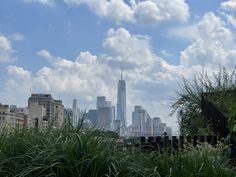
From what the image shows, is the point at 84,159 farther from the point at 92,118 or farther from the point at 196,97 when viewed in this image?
the point at 196,97

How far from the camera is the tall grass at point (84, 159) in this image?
3.89 metres

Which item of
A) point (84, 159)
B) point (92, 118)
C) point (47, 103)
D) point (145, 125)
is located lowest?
point (84, 159)

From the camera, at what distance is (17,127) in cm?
519

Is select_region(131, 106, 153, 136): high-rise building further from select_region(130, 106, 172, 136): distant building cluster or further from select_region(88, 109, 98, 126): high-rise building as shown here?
select_region(88, 109, 98, 126): high-rise building

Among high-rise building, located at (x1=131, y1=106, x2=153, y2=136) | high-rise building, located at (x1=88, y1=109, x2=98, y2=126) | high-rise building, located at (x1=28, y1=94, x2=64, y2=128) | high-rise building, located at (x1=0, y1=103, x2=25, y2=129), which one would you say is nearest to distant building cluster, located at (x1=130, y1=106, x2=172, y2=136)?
high-rise building, located at (x1=131, y1=106, x2=153, y2=136)

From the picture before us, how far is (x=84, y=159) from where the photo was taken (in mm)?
3947

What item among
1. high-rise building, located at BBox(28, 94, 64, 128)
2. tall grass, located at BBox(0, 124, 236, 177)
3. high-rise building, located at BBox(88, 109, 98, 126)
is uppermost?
high-rise building, located at BBox(28, 94, 64, 128)

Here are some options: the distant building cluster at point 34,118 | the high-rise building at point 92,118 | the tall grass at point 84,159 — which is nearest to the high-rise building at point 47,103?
the distant building cluster at point 34,118

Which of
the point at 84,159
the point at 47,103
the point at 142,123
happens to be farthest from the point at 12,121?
the point at 142,123

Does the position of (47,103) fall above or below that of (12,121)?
above

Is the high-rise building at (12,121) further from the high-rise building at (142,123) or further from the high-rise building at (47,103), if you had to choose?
the high-rise building at (142,123)

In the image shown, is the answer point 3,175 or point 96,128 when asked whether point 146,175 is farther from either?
point 3,175

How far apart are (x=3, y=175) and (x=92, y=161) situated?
29.8 inches

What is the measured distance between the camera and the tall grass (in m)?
3.89
